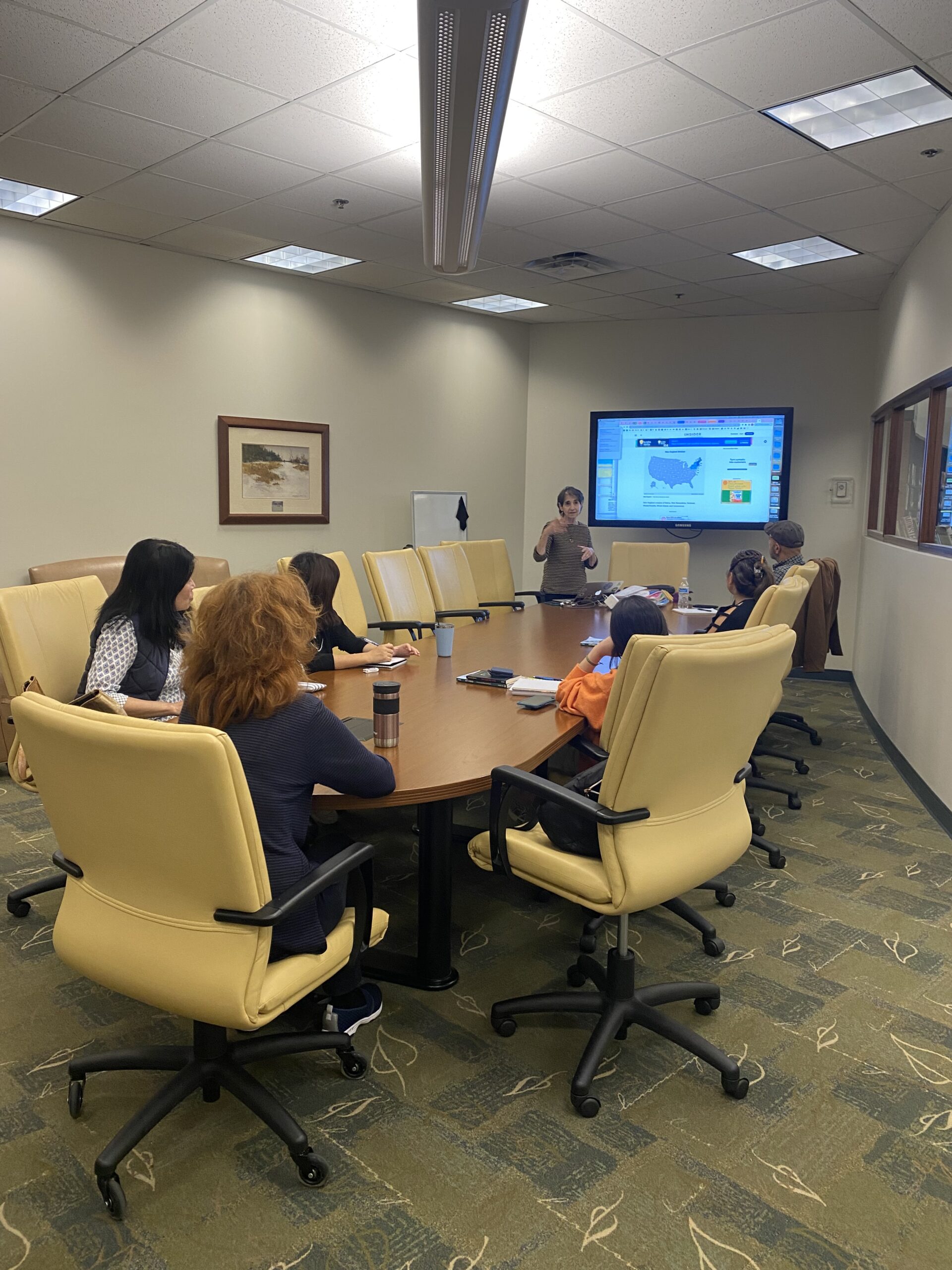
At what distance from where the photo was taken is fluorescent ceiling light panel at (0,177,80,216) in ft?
15.3

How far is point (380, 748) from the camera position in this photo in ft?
8.16

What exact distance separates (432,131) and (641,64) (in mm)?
767

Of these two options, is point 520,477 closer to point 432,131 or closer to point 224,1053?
point 432,131

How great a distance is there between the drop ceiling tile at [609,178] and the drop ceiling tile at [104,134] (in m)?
1.59

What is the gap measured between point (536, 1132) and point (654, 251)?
4.96 metres

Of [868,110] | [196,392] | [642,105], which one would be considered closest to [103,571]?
[196,392]

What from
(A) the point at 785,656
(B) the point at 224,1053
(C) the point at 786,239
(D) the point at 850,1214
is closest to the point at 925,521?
(C) the point at 786,239

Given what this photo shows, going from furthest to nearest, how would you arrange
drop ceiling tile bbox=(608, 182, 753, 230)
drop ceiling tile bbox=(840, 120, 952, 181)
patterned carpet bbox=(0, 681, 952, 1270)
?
drop ceiling tile bbox=(608, 182, 753, 230)
drop ceiling tile bbox=(840, 120, 952, 181)
patterned carpet bbox=(0, 681, 952, 1270)

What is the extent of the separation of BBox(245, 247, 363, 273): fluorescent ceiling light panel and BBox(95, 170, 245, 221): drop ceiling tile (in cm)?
86

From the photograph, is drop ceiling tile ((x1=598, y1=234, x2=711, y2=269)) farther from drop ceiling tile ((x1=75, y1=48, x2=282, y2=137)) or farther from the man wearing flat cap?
drop ceiling tile ((x1=75, y1=48, x2=282, y2=137))

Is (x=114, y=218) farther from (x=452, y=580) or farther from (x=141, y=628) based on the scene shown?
(x=141, y=628)

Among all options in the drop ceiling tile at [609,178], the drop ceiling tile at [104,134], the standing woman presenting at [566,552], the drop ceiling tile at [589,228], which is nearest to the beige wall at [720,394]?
the standing woman presenting at [566,552]

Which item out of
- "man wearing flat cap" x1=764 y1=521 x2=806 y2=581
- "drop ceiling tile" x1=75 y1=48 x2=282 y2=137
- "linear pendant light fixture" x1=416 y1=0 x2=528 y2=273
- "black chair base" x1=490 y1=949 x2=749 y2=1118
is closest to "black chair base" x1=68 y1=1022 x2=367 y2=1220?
"black chair base" x1=490 y1=949 x2=749 y2=1118

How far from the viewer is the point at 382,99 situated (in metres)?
3.38
